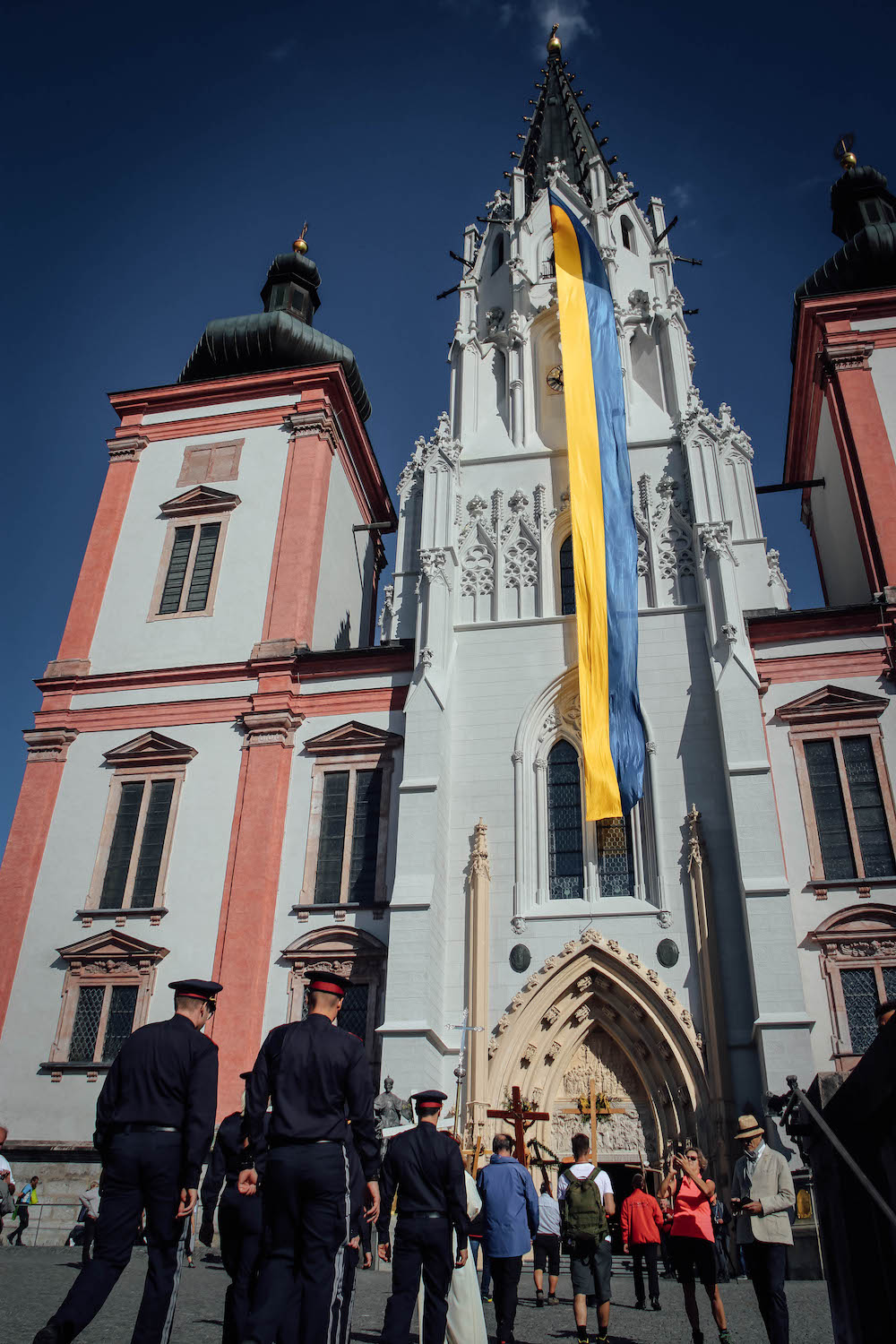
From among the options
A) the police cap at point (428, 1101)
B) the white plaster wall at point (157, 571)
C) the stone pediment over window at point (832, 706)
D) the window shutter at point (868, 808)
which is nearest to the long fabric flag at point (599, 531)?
the stone pediment over window at point (832, 706)

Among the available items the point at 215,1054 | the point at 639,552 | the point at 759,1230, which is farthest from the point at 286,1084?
the point at 639,552

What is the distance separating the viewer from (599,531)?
17625 millimetres

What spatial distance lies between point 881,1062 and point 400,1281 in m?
3.41

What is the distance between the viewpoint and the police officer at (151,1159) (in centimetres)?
450

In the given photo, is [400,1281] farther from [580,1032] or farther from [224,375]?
[224,375]

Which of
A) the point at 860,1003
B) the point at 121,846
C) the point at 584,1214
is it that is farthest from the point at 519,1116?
the point at 121,846

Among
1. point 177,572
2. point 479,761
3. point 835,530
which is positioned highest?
point 835,530

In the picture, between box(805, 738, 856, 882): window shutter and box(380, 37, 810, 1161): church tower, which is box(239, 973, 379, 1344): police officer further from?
box(805, 738, 856, 882): window shutter

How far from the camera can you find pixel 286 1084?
4.54m

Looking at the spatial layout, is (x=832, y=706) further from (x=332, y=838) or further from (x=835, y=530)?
(x=332, y=838)

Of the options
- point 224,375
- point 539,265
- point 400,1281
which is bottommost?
point 400,1281

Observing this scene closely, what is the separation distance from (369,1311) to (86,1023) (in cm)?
964

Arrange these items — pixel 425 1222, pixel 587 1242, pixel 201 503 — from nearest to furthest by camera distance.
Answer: pixel 425 1222 → pixel 587 1242 → pixel 201 503

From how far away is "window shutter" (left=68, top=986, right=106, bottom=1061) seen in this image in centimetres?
1623
